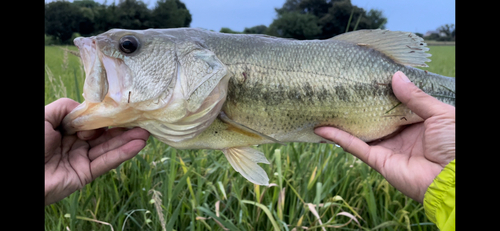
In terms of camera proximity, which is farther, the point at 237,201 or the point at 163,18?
the point at 163,18

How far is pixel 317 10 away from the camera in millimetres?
26531

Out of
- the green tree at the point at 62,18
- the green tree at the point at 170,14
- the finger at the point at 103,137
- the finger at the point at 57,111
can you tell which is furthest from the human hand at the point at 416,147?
the green tree at the point at 170,14

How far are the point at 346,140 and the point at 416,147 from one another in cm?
37

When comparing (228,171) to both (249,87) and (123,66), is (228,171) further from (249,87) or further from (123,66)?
(123,66)

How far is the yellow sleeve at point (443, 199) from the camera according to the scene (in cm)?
121

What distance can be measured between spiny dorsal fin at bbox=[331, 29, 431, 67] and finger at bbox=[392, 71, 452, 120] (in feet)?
0.39

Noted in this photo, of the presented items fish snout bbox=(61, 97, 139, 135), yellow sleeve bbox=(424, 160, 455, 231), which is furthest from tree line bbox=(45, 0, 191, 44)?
yellow sleeve bbox=(424, 160, 455, 231)

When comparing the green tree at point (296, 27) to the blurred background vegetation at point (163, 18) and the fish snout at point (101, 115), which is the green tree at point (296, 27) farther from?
the fish snout at point (101, 115)

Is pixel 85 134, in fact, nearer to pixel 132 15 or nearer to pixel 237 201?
pixel 237 201

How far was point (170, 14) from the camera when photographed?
19.2m

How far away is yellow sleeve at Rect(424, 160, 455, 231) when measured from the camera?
121 centimetres

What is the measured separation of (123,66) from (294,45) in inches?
26.6

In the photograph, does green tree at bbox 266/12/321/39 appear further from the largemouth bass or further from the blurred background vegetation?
the largemouth bass

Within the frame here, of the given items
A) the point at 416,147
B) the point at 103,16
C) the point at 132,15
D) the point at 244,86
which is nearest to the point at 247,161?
the point at 244,86
